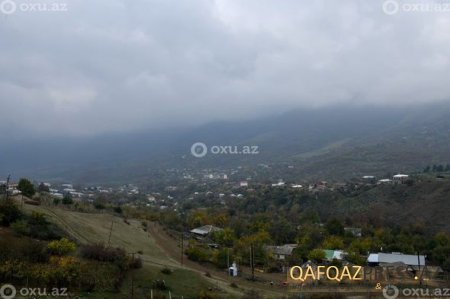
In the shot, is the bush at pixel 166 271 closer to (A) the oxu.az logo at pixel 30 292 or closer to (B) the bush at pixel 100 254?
(B) the bush at pixel 100 254

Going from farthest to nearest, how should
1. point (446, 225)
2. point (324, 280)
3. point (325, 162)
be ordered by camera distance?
point (325, 162) → point (446, 225) → point (324, 280)

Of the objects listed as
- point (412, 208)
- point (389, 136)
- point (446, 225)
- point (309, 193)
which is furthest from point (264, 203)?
point (389, 136)

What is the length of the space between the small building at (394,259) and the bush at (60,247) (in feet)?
94.0

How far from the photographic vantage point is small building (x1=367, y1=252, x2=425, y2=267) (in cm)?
4919

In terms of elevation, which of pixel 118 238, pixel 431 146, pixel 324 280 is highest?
pixel 431 146

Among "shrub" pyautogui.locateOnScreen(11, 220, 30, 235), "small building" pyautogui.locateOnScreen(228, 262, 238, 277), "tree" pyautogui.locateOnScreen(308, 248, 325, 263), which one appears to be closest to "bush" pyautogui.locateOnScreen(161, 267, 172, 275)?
"small building" pyautogui.locateOnScreen(228, 262, 238, 277)

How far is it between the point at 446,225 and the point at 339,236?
14760 mm

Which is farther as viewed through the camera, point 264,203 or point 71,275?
point 264,203

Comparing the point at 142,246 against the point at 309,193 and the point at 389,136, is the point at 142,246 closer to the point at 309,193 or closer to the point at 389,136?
the point at 309,193

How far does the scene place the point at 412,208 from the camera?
72188 millimetres

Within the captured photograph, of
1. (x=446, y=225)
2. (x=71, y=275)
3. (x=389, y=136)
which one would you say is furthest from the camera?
(x=389, y=136)

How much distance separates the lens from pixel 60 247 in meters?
31.6

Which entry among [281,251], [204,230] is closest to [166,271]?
[281,251]

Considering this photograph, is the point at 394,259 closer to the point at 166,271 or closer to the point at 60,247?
the point at 166,271
